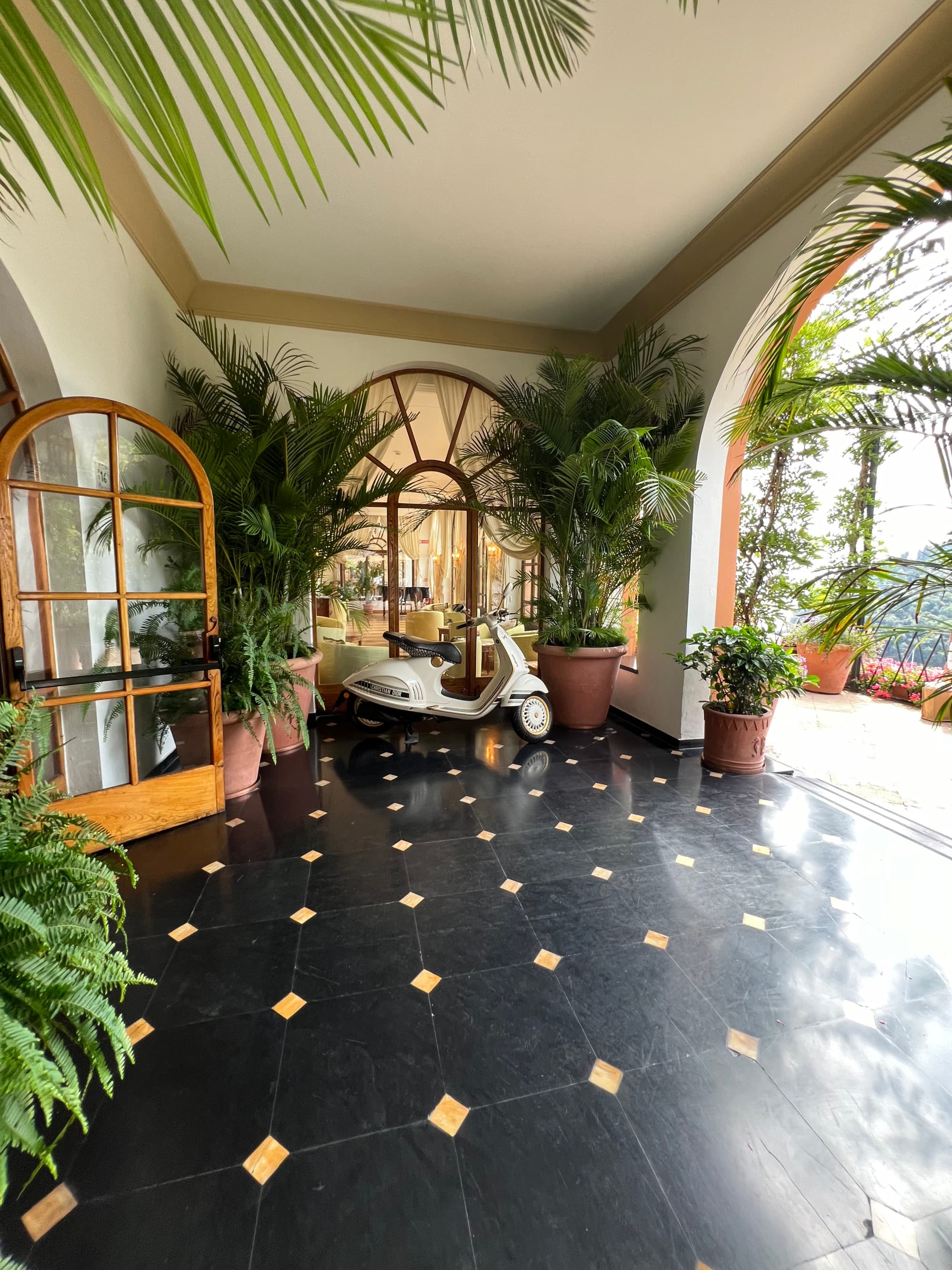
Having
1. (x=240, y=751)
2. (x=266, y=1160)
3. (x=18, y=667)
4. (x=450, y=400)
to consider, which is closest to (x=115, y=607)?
(x=18, y=667)

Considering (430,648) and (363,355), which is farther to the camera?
(363,355)

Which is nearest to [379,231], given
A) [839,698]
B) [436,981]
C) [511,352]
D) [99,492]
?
[511,352]

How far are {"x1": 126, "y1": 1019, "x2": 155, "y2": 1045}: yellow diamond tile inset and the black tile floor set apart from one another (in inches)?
1.0

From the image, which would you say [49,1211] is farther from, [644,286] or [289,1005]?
[644,286]

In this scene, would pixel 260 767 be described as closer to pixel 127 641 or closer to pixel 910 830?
pixel 127 641

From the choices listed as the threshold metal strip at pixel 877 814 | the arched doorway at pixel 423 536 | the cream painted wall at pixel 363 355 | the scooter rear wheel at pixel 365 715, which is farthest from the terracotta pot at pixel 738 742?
the cream painted wall at pixel 363 355

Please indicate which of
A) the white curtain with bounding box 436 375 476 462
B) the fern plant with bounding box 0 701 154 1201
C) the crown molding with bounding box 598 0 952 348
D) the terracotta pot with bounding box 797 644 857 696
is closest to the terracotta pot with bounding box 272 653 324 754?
the fern plant with bounding box 0 701 154 1201

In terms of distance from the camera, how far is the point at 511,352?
4801 mm

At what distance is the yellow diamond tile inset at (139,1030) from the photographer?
1.60 meters

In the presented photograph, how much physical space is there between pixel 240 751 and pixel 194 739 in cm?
29

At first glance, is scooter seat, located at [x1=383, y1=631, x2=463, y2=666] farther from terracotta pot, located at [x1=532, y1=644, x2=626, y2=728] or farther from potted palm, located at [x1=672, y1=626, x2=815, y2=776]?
potted palm, located at [x1=672, y1=626, x2=815, y2=776]

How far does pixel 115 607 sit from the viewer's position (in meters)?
2.67

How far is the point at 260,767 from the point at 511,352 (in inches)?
150

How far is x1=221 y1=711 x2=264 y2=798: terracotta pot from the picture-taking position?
3092 millimetres
